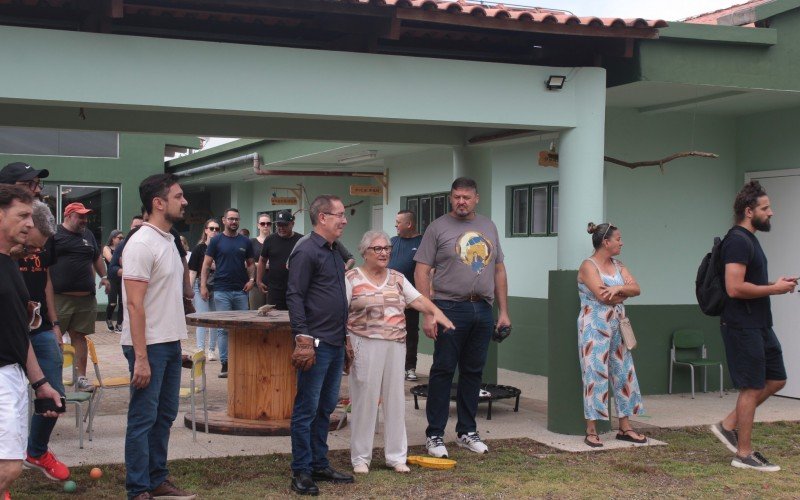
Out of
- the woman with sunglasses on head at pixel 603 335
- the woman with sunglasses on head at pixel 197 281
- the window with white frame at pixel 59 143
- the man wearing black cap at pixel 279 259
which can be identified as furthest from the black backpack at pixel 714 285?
the window with white frame at pixel 59 143

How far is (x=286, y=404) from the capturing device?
8641 mm

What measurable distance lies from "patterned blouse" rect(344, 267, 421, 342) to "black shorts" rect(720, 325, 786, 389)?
8.30 feet

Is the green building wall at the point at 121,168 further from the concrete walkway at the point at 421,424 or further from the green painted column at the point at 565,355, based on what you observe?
the green painted column at the point at 565,355

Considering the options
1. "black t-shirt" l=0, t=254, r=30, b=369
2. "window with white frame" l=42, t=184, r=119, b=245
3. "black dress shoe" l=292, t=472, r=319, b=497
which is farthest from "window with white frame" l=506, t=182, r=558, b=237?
"window with white frame" l=42, t=184, r=119, b=245

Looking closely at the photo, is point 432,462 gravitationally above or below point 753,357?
below

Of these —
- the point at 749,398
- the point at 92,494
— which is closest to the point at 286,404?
the point at 92,494

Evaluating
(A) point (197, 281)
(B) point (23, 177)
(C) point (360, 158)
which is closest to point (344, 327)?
(B) point (23, 177)

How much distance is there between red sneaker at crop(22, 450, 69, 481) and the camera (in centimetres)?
676

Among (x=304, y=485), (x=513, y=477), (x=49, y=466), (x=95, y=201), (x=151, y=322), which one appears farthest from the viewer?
(x=95, y=201)

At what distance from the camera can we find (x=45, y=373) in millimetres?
6879

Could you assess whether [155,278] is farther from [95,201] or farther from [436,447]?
[95,201]

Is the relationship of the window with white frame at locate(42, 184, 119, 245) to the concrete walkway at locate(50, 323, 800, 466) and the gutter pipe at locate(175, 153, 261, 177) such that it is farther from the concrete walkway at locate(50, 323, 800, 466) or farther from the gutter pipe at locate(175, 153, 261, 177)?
the concrete walkway at locate(50, 323, 800, 466)

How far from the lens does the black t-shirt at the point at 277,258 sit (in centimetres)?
1120

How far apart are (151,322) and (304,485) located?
1.53 m
